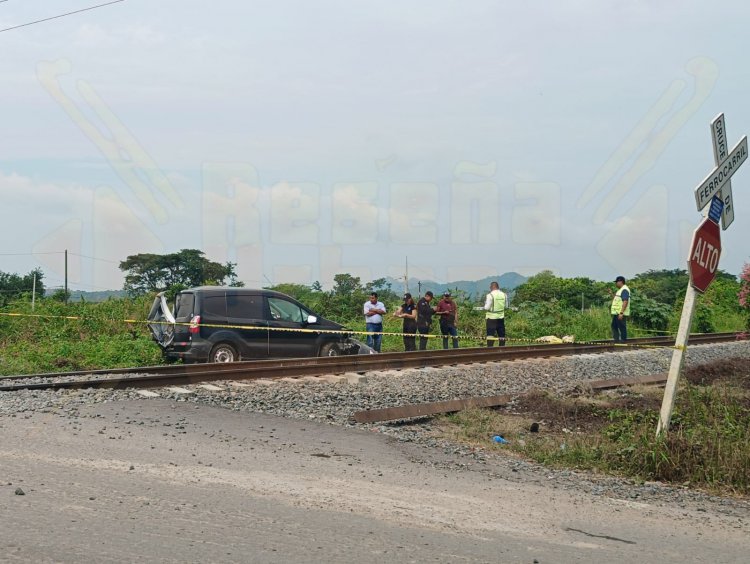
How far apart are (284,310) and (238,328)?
47.2 inches

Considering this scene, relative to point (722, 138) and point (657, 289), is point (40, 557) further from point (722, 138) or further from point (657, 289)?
point (657, 289)

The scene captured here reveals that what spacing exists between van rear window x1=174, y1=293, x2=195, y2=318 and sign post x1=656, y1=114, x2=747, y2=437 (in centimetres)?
1022

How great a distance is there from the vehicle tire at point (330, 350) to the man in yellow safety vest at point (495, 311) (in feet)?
15.6

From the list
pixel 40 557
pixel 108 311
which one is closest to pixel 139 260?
pixel 108 311

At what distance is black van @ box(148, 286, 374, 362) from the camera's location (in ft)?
55.4

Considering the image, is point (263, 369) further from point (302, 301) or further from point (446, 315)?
point (302, 301)

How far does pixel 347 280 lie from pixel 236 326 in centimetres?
1932

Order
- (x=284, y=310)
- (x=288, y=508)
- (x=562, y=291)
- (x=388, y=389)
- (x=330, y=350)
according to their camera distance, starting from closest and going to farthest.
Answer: (x=288, y=508) → (x=388, y=389) → (x=284, y=310) → (x=330, y=350) → (x=562, y=291)

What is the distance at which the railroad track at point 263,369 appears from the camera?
12672mm

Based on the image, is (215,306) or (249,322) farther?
(249,322)

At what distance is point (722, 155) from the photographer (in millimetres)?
9719

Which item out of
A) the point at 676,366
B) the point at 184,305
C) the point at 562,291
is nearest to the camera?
the point at 676,366

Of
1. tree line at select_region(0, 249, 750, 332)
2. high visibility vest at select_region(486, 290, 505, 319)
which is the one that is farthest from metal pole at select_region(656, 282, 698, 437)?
tree line at select_region(0, 249, 750, 332)

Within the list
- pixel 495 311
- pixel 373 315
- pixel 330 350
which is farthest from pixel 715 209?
pixel 373 315
